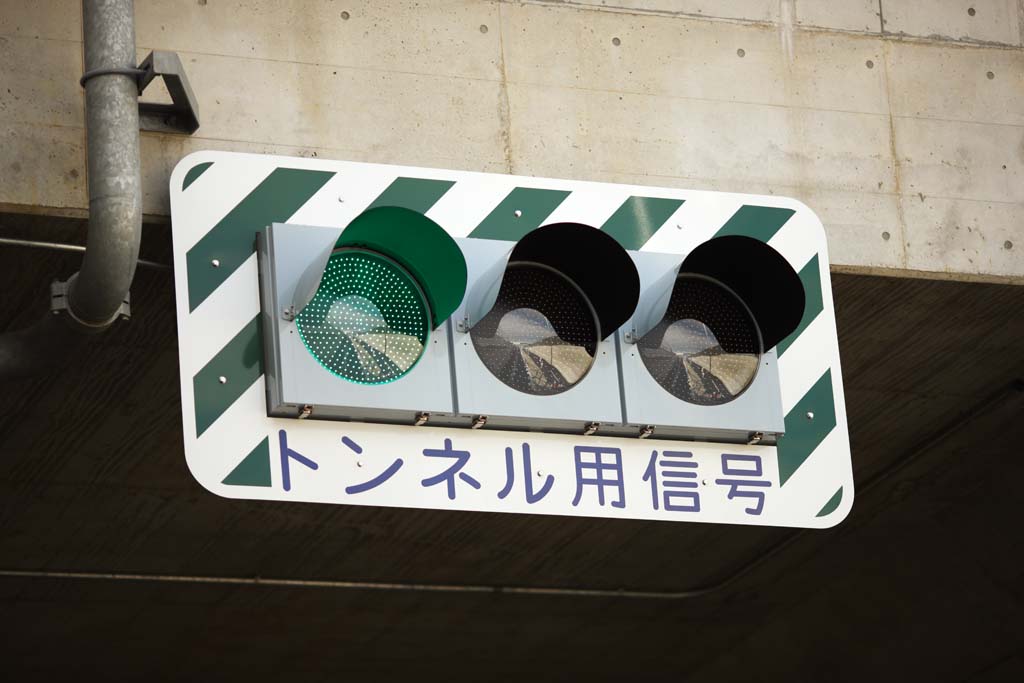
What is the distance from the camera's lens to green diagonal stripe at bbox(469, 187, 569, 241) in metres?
4.97

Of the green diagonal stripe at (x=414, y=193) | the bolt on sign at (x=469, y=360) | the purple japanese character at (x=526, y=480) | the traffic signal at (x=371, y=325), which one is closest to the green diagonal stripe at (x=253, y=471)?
the bolt on sign at (x=469, y=360)

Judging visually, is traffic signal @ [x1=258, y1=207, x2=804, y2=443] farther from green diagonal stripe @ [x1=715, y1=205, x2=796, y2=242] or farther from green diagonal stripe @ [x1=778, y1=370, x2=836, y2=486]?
green diagonal stripe @ [x1=715, y1=205, x2=796, y2=242]

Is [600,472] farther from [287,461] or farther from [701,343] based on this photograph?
[287,461]

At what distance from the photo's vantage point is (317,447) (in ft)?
14.6

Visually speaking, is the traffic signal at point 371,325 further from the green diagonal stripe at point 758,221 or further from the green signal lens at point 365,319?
the green diagonal stripe at point 758,221

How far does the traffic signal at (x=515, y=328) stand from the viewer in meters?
4.40

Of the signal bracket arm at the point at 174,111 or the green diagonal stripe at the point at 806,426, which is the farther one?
the signal bracket arm at the point at 174,111

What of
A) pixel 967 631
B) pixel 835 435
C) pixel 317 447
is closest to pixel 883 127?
pixel 835 435

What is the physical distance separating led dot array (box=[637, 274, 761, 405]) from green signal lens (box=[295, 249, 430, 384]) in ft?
1.95

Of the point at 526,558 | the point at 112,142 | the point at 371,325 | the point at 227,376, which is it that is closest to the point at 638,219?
the point at 371,325

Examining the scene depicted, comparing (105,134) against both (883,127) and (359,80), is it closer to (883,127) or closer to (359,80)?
(359,80)

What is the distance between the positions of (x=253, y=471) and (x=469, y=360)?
1.94 feet

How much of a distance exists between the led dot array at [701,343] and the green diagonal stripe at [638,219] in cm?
48

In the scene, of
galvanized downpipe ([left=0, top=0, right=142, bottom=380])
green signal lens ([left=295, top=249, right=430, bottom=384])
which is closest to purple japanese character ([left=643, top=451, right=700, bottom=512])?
green signal lens ([left=295, top=249, right=430, bottom=384])
